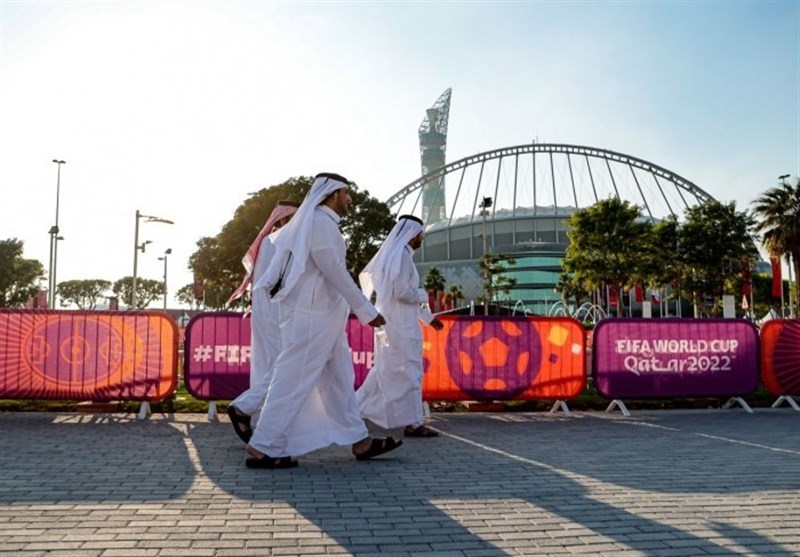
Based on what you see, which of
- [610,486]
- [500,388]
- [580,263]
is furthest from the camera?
[580,263]

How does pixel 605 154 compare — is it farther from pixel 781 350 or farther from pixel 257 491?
pixel 257 491

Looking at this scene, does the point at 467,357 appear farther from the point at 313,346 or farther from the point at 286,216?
the point at 313,346

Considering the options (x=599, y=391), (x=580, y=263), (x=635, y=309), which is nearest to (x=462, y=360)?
(x=599, y=391)

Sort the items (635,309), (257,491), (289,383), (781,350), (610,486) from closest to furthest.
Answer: (257,491), (610,486), (289,383), (781,350), (635,309)

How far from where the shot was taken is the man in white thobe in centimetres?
631

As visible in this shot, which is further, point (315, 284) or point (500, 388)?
point (500, 388)

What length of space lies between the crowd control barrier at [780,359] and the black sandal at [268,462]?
8178 mm

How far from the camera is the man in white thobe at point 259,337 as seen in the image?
631 centimetres

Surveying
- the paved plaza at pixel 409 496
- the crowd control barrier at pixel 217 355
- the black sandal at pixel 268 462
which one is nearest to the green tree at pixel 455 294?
the crowd control barrier at pixel 217 355

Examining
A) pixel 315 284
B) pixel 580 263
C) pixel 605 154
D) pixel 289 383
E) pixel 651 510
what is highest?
pixel 605 154

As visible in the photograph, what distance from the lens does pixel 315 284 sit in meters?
5.65

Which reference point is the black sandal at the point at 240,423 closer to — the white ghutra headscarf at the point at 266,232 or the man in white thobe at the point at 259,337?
the man in white thobe at the point at 259,337

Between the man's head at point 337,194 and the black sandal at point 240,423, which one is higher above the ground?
the man's head at point 337,194

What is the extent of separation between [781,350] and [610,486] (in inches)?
282
